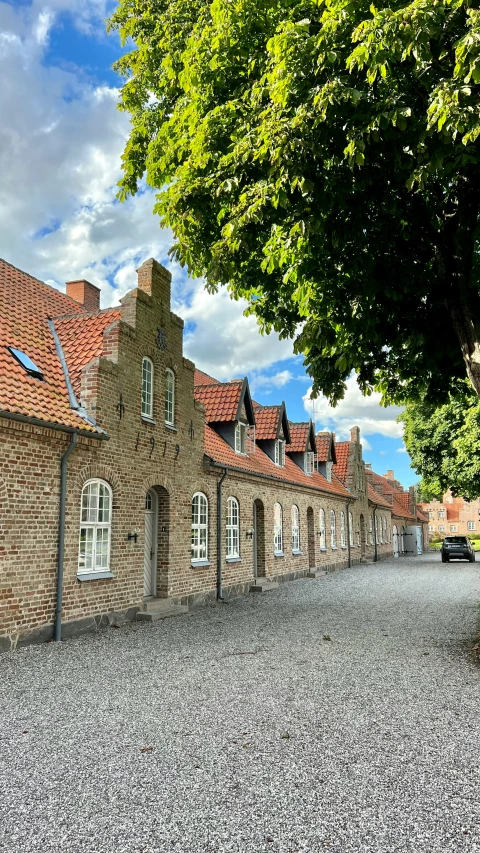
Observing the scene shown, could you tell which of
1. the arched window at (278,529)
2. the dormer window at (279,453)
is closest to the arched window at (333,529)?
the dormer window at (279,453)

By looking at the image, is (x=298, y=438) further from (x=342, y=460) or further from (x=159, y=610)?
(x=159, y=610)

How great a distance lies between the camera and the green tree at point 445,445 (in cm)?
2638

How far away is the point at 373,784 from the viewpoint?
4.23m

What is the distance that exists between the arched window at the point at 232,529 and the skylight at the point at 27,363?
26.1ft

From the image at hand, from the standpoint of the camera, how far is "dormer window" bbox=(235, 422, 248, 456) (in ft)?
62.2

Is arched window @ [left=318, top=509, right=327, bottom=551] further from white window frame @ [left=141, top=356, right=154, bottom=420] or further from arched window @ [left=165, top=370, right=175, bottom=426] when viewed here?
white window frame @ [left=141, top=356, right=154, bottom=420]

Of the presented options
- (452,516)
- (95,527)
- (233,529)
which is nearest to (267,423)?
(233,529)

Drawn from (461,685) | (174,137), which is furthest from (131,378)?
(461,685)

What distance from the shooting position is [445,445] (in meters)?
30.4

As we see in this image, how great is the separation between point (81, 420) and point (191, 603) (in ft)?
20.0

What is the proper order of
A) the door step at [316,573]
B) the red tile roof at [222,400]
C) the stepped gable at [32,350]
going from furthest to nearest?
the door step at [316,573] → the red tile roof at [222,400] → the stepped gable at [32,350]

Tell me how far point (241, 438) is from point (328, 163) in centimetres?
1310

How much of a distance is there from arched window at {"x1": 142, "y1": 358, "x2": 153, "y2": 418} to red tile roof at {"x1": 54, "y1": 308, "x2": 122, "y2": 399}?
1228 millimetres

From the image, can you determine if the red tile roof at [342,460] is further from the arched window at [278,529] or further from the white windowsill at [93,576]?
the white windowsill at [93,576]
